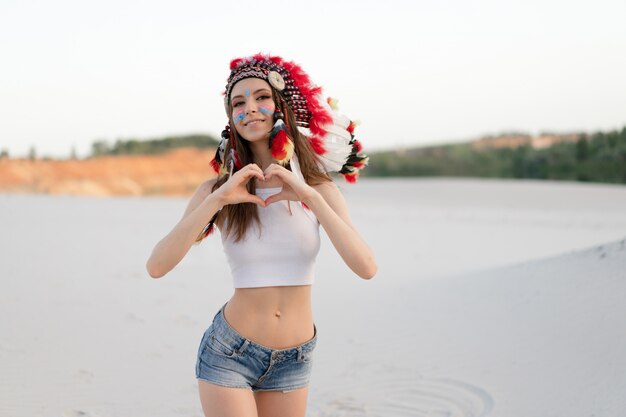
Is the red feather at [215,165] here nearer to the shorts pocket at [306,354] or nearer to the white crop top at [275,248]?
the white crop top at [275,248]

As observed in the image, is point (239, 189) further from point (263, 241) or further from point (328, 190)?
point (328, 190)

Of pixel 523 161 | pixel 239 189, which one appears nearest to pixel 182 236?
pixel 239 189

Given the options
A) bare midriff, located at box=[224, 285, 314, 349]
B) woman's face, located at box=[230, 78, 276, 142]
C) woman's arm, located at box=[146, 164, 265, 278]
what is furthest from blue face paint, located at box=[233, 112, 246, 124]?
bare midriff, located at box=[224, 285, 314, 349]

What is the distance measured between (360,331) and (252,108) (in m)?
5.10

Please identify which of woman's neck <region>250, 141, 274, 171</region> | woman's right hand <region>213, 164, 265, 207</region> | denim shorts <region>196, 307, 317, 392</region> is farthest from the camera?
woman's neck <region>250, 141, 274, 171</region>

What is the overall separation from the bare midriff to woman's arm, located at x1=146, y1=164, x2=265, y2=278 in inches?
11.9

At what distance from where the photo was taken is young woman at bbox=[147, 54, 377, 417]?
287 centimetres

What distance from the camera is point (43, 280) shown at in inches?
383

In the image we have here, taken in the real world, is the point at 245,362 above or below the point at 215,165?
below

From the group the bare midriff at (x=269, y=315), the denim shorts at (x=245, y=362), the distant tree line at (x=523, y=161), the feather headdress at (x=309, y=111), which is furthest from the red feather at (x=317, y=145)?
the distant tree line at (x=523, y=161)

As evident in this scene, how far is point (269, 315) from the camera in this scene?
9.71 feet

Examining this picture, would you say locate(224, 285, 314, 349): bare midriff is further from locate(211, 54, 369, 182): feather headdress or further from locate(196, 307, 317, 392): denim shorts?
locate(211, 54, 369, 182): feather headdress

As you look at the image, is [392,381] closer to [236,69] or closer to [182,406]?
[182,406]

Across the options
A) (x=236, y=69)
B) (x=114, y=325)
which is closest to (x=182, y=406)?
(x=114, y=325)
